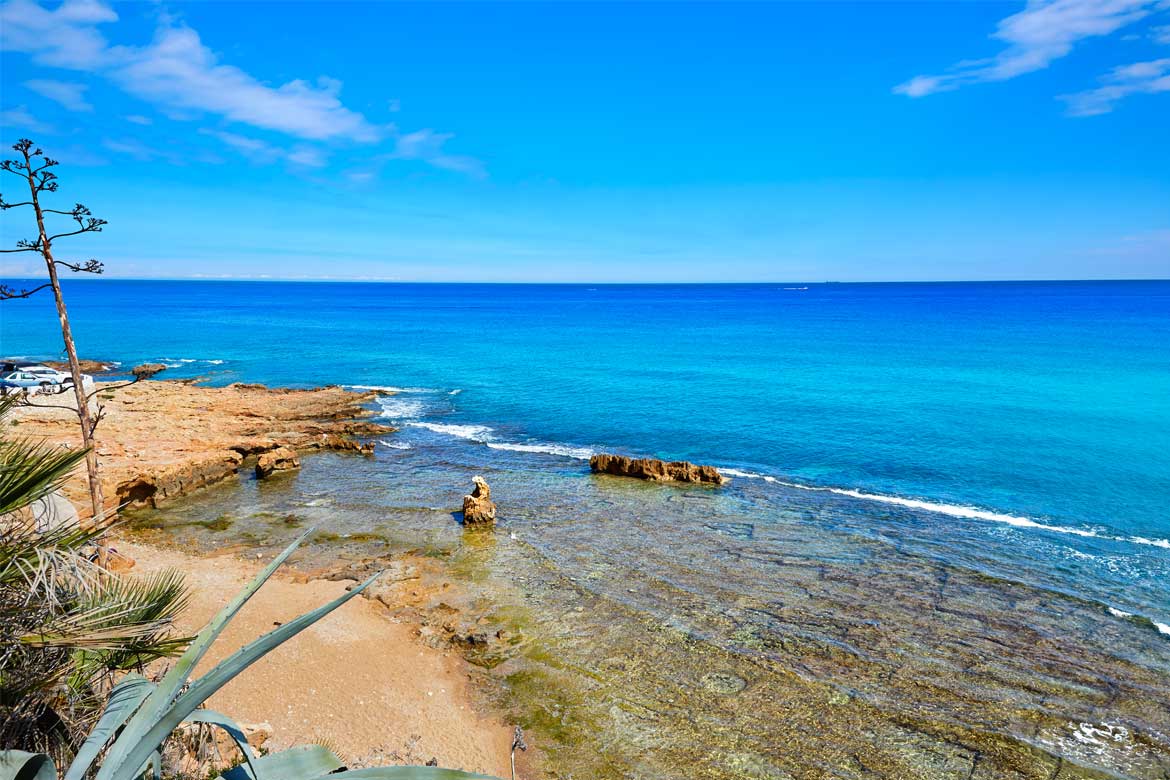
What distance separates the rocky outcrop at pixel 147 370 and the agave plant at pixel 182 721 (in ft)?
194

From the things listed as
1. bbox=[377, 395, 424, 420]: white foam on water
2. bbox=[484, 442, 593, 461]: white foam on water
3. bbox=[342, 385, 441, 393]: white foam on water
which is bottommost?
bbox=[484, 442, 593, 461]: white foam on water

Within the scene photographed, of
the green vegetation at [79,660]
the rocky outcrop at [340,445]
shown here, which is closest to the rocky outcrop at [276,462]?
the rocky outcrop at [340,445]

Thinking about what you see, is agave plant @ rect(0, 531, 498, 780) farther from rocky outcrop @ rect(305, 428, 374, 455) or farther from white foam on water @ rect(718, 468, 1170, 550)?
rocky outcrop @ rect(305, 428, 374, 455)

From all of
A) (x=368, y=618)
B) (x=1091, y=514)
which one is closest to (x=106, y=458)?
(x=368, y=618)

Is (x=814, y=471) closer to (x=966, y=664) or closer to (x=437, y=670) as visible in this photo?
(x=966, y=664)

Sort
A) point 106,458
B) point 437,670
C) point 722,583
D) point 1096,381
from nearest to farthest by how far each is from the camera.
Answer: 1. point 437,670
2. point 722,583
3. point 106,458
4. point 1096,381

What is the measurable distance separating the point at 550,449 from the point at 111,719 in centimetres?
3042

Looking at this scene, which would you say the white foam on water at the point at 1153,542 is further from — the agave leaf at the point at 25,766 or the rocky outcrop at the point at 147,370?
the rocky outcrop at the point at 147,370

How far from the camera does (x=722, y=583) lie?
1948cm

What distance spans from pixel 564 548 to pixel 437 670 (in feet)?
25.8

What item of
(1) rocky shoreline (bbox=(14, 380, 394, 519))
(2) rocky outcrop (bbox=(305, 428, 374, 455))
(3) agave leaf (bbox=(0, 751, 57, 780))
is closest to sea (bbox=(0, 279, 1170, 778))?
(2) rocky outcrop (bbox=(305, 428, 374, 455))

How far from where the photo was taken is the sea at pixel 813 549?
13.2m

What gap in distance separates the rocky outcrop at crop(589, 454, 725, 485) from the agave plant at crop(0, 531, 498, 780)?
2528 centimetres

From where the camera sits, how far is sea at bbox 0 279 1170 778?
520 inches
